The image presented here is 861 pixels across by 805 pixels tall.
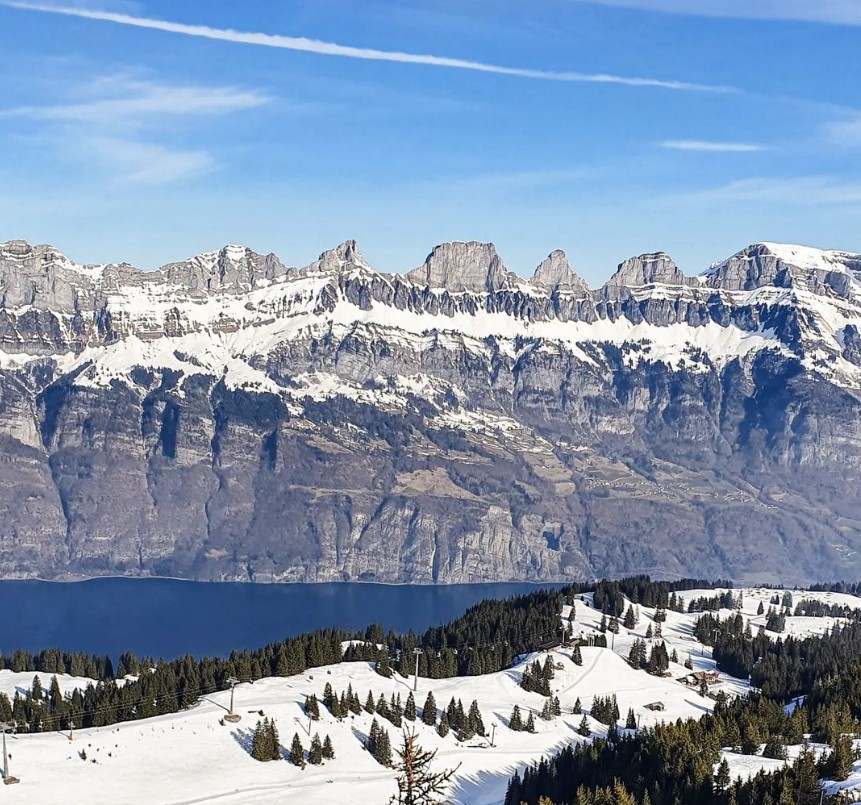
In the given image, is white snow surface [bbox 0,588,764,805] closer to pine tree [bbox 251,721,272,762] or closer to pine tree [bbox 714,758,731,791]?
pine tree [bbox 251,721,272,762]

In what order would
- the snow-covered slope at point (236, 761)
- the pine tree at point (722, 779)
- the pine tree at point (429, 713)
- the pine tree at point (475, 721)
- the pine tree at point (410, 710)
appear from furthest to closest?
the pine tree at point (475, 721)
the pine tree at point (429, 713)
the pine tree at point (410, 710)
the snow-covered slope at point (236, 761)
the pine tree at point (722, 779)

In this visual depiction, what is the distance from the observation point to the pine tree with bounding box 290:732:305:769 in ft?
547

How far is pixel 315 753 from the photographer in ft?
551

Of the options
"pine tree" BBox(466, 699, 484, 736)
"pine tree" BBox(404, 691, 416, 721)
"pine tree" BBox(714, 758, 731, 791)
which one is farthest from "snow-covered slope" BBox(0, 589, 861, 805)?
"pine tree" BBox(714, 758, 731, 791)

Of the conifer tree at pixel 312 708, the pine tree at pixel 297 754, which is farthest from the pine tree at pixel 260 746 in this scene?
the conifer tree at pixel 312 708

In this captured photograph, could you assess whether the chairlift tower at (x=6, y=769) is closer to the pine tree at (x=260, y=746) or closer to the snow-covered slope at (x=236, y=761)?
the snow-covered slope at (x=236, y=761)

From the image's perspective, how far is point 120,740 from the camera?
16538 centimetres

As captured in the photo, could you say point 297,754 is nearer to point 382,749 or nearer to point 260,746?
point 260,746

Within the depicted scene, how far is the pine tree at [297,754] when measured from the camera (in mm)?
166625

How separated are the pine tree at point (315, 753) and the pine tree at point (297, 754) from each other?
102cm

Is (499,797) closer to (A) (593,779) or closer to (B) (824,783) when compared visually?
(A) (593,779)

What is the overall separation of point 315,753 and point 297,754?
2.31 m

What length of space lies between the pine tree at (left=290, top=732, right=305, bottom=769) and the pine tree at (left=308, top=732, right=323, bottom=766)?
102 cm

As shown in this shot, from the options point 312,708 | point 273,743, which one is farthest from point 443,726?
point 273,743
